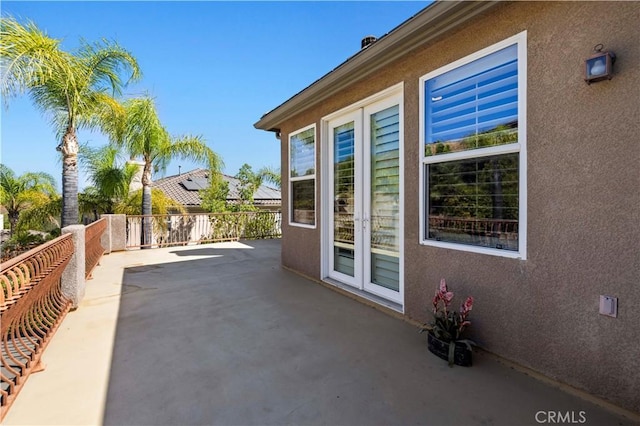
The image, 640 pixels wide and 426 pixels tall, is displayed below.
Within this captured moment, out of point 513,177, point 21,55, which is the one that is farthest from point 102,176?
point 513,177

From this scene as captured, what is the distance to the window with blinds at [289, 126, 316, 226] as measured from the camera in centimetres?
548

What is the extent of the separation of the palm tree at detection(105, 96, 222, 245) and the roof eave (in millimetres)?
6625

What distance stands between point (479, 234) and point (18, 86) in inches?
307

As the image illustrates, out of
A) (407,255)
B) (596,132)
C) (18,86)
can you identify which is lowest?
(407,255)

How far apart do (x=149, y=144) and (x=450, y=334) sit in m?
10.3

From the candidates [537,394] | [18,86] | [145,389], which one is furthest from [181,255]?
[537,394]

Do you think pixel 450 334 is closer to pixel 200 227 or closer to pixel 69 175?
pixel 69 175

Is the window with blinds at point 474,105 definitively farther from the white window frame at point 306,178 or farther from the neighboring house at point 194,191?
the neighboring house at point 194,191

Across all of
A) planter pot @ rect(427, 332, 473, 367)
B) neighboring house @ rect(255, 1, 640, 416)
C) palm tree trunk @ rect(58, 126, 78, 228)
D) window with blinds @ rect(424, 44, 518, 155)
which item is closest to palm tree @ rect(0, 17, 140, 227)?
palm tree trunk @ rect(58, 126, 78, 228)

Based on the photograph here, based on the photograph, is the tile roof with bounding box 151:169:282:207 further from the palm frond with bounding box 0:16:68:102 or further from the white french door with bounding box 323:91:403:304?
the white french door with bounding box 323:91:403:304

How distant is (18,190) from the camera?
1288cm

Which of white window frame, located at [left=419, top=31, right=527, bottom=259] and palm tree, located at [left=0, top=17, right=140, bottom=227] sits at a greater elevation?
palm tree, located at [left=0, top=17, right=140, bottom=227]

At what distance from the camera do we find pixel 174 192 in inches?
765

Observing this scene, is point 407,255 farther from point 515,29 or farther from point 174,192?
point 174,192
